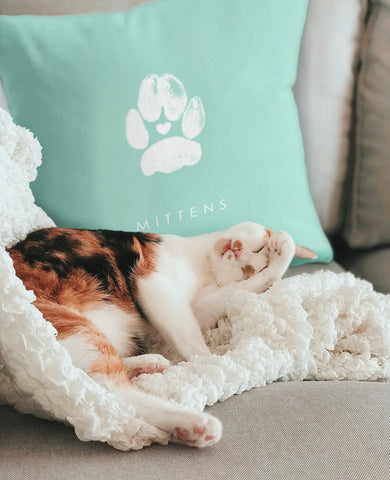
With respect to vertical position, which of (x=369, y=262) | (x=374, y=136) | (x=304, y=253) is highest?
(x=374, y=136)

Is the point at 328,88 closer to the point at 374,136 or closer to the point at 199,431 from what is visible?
the point at 374,136

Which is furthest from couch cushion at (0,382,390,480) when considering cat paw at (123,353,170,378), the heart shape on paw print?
the heart shape on paw print

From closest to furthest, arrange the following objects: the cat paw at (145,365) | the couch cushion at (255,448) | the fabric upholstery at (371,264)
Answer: the couch cushion at (255,448) < the cat paw at (145,365) < the fabric upholstery at (371,264)

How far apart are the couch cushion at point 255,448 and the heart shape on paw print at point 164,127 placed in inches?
25.8

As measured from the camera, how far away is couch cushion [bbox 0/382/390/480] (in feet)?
1.88

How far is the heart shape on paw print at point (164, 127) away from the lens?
1153mm

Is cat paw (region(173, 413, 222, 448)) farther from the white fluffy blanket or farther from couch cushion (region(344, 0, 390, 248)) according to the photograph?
couch cushion (region(344, 0, 390, 248))

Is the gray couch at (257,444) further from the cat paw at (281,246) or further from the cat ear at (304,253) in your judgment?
the cat paw at (281,246)

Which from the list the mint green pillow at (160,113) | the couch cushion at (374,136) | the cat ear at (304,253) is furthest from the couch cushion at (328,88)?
the cat ear at (304,253)

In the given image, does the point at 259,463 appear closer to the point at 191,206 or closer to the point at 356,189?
the point at 191,206

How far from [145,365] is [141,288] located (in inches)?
7.8

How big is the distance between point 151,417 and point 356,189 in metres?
0.97

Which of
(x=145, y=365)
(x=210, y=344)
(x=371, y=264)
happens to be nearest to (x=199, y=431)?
(x=145, y=365)

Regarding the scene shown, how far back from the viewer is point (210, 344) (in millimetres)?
1002
